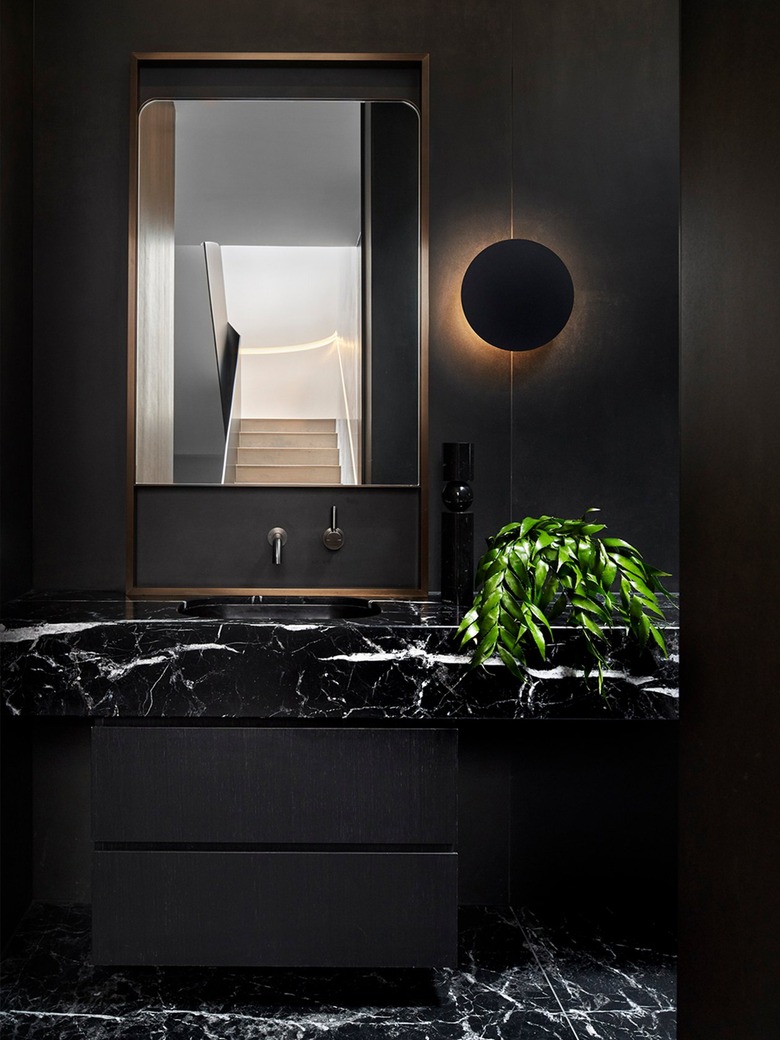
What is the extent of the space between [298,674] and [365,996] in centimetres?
78

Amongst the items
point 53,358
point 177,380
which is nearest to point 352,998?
point 177,380

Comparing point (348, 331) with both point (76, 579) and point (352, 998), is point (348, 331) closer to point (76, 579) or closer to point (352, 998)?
point (76, 579)

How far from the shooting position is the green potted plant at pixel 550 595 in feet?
5.97

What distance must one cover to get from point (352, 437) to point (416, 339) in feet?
1.06

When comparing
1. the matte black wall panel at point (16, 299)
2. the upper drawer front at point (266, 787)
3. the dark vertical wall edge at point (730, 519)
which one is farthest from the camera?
the matte black wall panel at point (16, 299)

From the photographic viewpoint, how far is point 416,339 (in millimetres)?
2465

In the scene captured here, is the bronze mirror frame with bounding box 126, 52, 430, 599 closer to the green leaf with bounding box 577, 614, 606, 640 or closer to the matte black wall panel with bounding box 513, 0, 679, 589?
the matte black wall panel with bounding box 513, 0, 679, 589

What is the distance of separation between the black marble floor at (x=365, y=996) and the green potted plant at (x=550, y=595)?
0.76m

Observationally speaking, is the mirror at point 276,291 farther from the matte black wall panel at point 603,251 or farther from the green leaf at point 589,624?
the green leaf at point 589,624

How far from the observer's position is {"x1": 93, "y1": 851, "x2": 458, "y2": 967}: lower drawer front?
6.12 feet

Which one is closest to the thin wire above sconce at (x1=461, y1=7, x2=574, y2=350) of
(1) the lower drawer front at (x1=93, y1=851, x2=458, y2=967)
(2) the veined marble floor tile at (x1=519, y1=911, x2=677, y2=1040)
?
(1) the lower drawer front at (x1=93, y1=851, x2=458, y2=967)

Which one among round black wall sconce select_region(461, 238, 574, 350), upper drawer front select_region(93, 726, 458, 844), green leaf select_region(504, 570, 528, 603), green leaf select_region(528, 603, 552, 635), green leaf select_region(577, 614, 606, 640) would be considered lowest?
upper drawer front select_region(93, 726, 458, 844)

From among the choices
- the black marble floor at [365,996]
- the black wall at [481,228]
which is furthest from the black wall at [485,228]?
the black marble floor at [365,996]

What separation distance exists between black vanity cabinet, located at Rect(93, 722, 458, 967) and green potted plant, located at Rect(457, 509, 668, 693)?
0.28 metres
